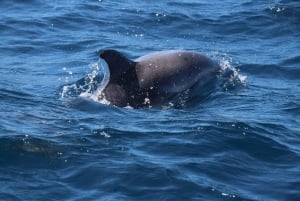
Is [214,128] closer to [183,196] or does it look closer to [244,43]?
[183,196]

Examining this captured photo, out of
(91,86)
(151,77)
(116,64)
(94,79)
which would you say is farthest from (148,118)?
(94,79)

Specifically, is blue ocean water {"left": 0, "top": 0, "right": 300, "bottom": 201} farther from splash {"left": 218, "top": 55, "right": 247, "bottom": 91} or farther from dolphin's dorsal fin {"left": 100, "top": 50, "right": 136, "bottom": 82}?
dolphin's dorsal fin {"left": 100, "top": 50, "right": 136, "bottom": 82}

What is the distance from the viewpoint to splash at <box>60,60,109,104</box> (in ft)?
48.1

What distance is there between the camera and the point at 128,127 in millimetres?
12609

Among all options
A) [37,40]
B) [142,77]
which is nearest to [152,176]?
[142,77]

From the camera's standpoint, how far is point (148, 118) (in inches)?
525

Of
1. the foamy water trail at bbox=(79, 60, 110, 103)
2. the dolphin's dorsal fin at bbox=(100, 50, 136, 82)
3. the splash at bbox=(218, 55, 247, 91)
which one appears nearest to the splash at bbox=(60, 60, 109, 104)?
the foamy water trail at bbox=(79, 60, 110, 103)

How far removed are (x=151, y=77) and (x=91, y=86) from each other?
1495mm

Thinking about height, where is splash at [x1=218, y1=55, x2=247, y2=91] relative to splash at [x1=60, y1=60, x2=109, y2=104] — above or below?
above

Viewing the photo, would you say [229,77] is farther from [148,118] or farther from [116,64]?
[148,118]

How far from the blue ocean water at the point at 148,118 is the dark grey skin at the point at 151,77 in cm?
41

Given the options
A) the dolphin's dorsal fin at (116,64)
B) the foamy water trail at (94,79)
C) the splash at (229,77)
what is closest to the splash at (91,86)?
the foamy water trail at (94,79)

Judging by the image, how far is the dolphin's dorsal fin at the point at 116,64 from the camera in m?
14.1

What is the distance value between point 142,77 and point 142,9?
349 inches
